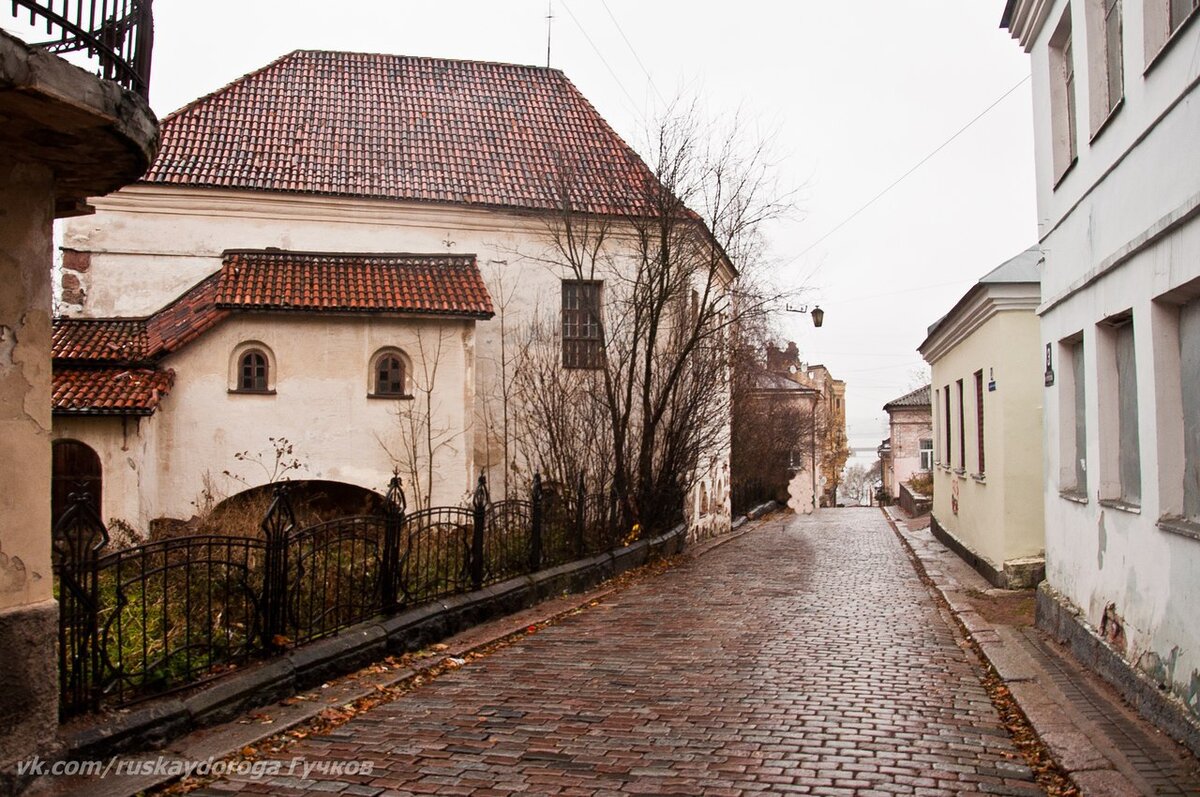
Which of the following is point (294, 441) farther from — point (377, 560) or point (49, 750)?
point (49, 750)

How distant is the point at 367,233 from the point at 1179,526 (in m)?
20.4

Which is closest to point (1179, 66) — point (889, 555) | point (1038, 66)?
point (1038, 66)

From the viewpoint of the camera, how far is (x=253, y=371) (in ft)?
66.6

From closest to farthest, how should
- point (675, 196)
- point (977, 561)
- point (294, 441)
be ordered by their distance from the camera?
point (977, 561), point (675, 196), point (294, 441)

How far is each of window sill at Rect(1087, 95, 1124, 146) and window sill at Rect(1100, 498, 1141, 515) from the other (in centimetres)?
292

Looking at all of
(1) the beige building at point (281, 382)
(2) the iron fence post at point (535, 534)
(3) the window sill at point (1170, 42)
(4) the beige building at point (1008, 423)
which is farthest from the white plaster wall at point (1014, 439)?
(1) the beige building at point (281, 382)

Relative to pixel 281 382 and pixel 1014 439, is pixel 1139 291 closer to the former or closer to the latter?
pixel 1014 439

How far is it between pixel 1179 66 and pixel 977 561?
407 inches

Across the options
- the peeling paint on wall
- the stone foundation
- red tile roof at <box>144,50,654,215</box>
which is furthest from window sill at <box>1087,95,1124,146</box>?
red tile roof at <box>144,50,654,215</box>

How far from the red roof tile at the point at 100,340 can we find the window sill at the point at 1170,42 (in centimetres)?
1778

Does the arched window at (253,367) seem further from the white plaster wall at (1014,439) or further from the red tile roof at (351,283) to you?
the white plaster wall at (1014,439)

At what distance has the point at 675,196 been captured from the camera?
19016 mm

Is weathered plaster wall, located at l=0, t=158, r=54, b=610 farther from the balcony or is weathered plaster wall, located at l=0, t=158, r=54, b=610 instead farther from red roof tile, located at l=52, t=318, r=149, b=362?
red roof tile, located at l=52, t=318, r=149, b=362

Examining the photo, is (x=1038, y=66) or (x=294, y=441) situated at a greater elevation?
(x=1038, y=66)
